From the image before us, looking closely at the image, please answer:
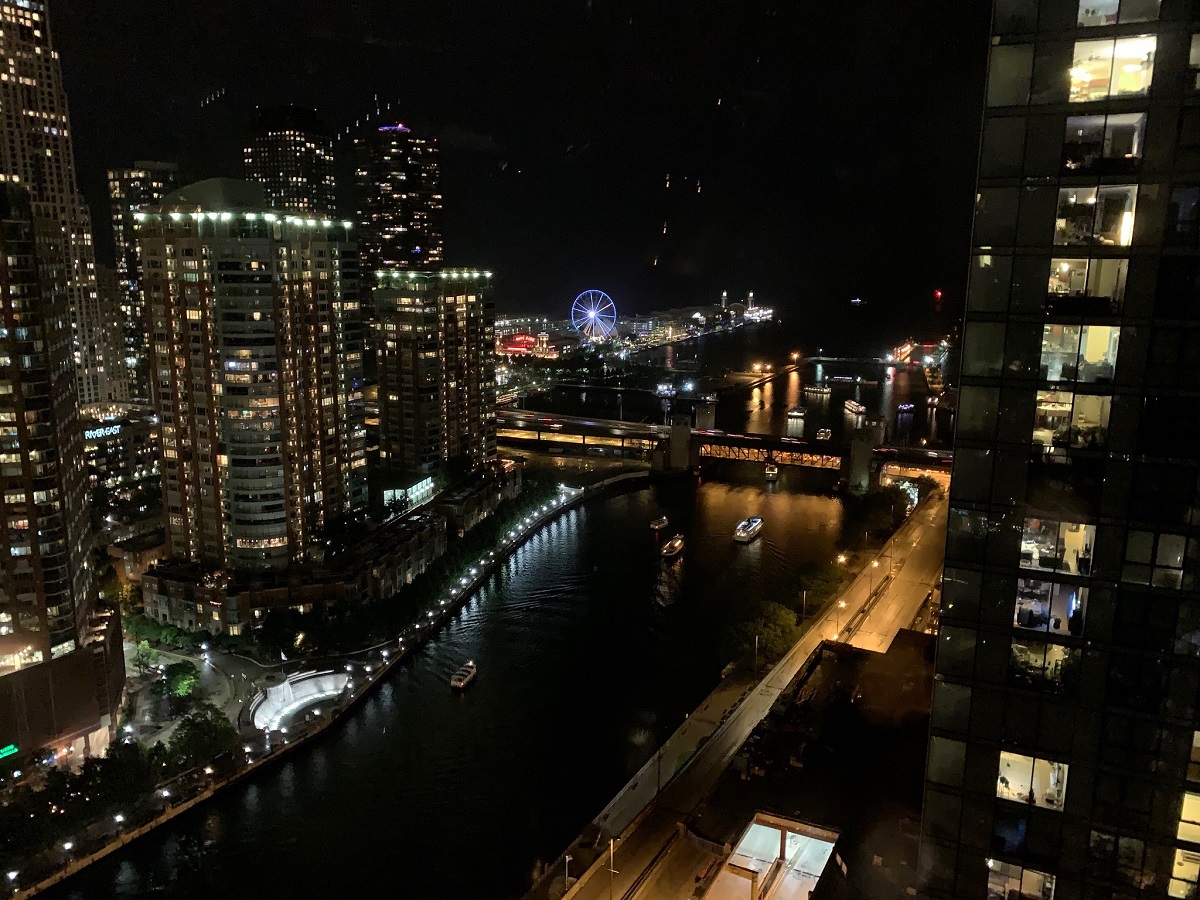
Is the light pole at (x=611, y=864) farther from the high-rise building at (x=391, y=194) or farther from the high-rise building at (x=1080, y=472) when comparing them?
the high-rise building at (x=391, y=194)

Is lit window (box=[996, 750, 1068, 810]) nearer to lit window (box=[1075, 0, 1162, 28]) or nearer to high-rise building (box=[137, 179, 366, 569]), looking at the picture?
lit window (box=[1075, 0, 1162, 28])

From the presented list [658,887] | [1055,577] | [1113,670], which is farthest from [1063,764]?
[658,887]

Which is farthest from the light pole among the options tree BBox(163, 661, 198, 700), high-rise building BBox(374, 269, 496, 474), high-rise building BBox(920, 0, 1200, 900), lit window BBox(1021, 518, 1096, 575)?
high-rise building BBox(374, 269, 496, 474)

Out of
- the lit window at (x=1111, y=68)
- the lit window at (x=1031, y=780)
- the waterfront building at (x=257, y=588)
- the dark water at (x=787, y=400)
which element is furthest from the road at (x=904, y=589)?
the dark water at (x=787, y=400)

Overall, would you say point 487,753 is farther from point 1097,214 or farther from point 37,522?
point 1097,214

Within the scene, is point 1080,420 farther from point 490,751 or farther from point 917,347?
point 917,347

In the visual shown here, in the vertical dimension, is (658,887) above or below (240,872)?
above

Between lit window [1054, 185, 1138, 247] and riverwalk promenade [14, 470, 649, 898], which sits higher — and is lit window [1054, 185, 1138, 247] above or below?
above

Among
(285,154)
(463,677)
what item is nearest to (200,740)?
(463,677)
